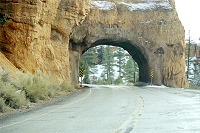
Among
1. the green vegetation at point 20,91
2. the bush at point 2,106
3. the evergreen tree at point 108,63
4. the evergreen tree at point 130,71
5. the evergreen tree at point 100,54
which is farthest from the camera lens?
the evergreen tree at point 100,54

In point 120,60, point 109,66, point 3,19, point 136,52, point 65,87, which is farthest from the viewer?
point 120,60

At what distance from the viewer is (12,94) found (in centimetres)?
1619

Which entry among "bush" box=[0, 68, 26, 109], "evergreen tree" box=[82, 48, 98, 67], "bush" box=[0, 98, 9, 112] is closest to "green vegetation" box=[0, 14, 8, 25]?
"bush" box=[0, 68, 26, 109]

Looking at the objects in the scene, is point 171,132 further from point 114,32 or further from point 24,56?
point 114,32

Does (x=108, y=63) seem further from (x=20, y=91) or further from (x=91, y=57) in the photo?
(x=20, y=91)

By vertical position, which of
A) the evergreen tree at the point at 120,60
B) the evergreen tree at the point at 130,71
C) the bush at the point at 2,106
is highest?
the evergreen tree at the point at 120,60

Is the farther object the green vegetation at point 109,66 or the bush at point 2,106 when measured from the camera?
the green vegetation at point 109,66

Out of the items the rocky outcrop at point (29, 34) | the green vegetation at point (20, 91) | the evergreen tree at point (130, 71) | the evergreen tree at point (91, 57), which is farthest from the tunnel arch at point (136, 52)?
the evergreen tree at point (91, 57)

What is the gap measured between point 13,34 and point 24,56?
1743 millimetres

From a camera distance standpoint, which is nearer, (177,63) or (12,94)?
(12,94)

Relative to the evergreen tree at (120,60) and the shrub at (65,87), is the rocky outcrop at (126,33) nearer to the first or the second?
the shrub at (65,87)

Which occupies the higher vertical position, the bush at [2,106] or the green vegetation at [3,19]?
the green vegetation at [3,19]

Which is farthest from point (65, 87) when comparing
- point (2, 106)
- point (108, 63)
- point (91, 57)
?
point (108, 63)

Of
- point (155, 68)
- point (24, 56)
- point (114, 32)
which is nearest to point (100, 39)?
point (114, 32)
